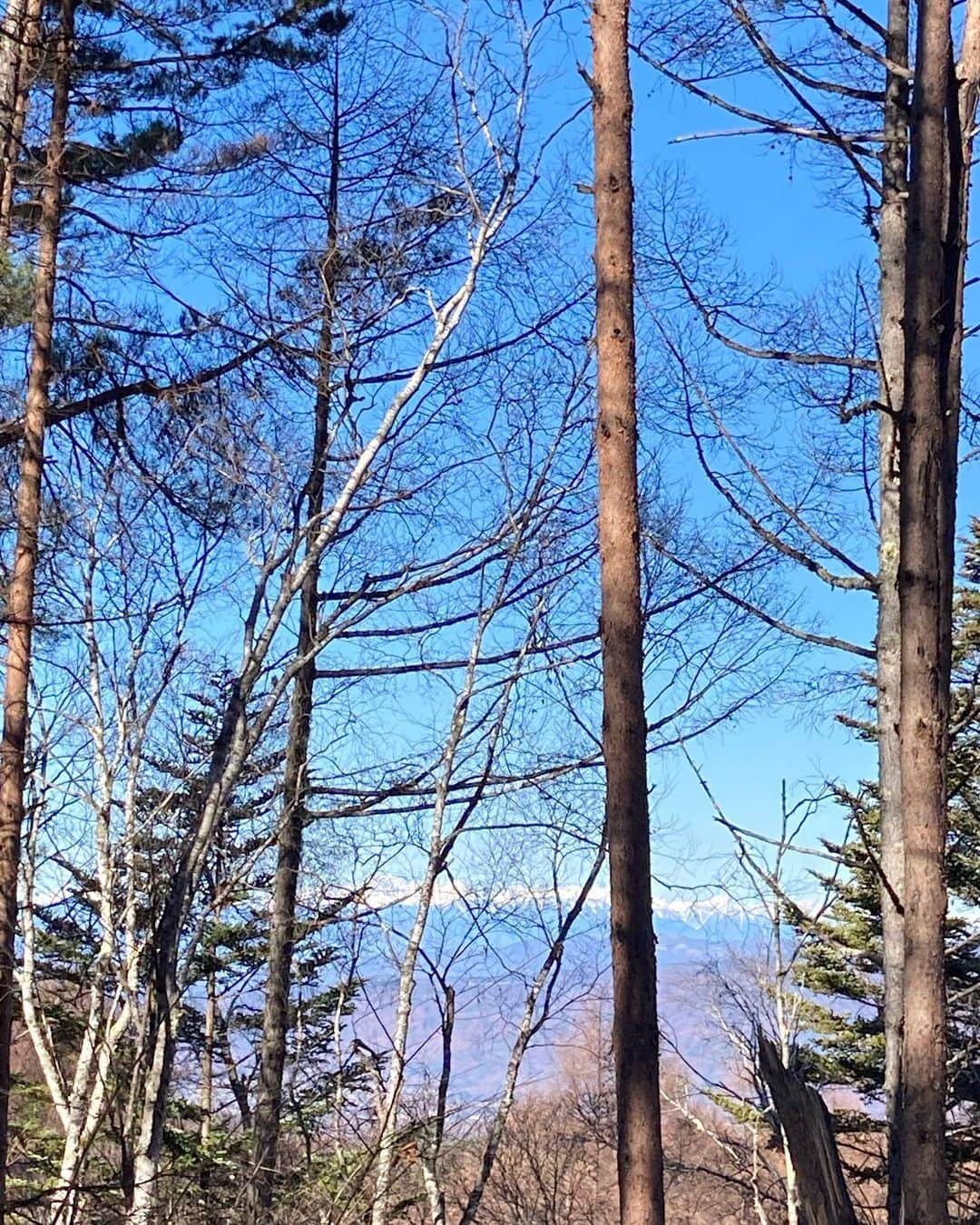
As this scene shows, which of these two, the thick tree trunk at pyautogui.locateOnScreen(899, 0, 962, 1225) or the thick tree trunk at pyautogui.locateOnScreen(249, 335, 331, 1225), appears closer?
the thick tree trunk at pyautogui.locateOnScreen(899, 0, 962, 1225)

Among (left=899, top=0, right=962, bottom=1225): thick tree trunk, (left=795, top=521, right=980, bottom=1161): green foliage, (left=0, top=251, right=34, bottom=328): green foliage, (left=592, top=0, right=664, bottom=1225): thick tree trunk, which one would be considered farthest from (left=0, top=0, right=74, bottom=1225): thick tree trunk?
(left=795, top=521, right=980, bottom=1161): green foliage

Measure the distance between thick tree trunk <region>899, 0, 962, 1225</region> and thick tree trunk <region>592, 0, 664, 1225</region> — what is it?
121cm

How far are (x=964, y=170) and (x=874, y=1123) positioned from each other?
14.5 metres

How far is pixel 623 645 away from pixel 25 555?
478cm

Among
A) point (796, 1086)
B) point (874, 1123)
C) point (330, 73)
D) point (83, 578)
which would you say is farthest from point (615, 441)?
point (874, 1123)

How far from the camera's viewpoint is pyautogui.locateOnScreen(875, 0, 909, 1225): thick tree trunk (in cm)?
598

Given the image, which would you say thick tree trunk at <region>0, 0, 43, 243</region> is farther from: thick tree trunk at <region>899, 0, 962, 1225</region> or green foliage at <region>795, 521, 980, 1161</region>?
green foliage at <region>795, 521, 980, 1161</region>

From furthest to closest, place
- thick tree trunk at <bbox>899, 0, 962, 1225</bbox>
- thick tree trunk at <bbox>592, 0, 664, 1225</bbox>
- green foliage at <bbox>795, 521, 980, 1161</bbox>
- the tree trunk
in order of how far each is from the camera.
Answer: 1. green foliage at <bbox>795, 521, 980, 1161</bbox>
2. the tree trunk
3. thick tree trunk at <bbox>592, 0, 664, 1225</bbox>
4. thick tree trunk at <bbox>899, 0, 962, 1225</bbox>

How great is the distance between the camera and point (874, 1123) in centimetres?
1630

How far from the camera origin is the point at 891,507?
6.85 meters

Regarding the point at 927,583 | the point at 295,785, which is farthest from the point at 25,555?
the point at 927,583

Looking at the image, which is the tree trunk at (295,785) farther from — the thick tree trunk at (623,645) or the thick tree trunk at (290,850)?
the thick tree trunk at (623,645)

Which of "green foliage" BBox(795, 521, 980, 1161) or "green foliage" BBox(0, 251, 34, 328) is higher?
"green foliage" BBox(0, 251, 34, 328)

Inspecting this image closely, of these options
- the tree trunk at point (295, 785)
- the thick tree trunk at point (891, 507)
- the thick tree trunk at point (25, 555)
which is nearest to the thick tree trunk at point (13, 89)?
the thick tree trunk at point (25, 555)
